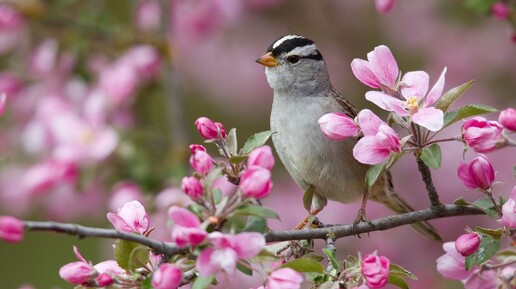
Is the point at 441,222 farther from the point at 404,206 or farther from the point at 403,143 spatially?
the point at 403,143

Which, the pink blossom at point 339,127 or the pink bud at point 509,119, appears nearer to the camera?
the pink bud at point 509,119

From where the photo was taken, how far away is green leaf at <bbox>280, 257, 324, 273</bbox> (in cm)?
164

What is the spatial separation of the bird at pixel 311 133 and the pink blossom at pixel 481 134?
675mm

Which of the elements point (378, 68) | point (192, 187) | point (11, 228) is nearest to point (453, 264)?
point (378, 68)

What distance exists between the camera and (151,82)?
3.89m

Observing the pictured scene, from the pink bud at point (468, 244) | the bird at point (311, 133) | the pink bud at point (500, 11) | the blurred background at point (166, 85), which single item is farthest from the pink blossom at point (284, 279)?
the blurred background at point (166, 85)

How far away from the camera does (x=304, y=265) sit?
1651 millimetres

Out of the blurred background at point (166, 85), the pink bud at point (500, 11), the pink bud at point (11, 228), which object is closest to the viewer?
the pink bud at point (11, 228)

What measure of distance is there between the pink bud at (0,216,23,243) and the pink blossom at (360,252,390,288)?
664 mm

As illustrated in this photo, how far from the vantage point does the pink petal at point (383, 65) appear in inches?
72.7

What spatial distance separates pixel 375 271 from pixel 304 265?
0.45 ft

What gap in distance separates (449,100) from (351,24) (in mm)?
2716

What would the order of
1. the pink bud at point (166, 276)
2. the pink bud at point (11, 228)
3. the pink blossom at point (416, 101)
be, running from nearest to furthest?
1. the pink bud at point (11, 228)
2. the pink bud at point (166, 276)
3. the pink blossom at point (416, 101)

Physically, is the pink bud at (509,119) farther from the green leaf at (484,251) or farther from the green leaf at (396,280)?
the green leaf at (396,280)
